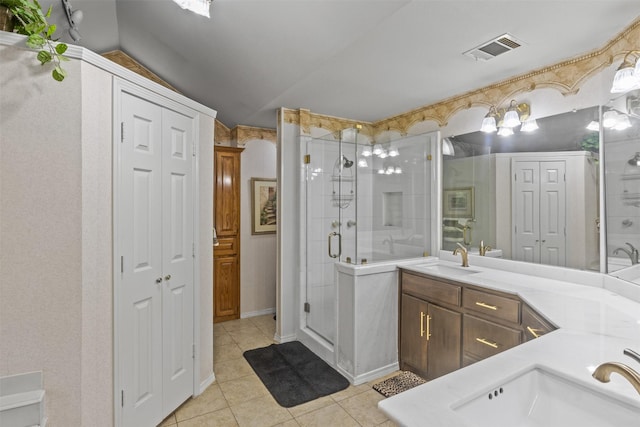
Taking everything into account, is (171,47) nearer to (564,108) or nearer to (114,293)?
(114,293)

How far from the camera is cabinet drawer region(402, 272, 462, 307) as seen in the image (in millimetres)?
2312

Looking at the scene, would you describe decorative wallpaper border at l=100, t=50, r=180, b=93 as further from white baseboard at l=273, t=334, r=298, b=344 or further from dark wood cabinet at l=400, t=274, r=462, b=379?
dark wood cabinet at l=400, t=274, r=462, b=379

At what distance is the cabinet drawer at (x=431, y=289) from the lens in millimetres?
2312

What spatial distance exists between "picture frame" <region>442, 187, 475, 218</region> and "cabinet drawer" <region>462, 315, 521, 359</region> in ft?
3.46

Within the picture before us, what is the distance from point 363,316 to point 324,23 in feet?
7.23

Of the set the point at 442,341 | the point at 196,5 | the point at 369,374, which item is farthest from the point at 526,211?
the point at 196,5

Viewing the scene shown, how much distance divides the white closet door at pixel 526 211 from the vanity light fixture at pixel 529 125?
266 mm

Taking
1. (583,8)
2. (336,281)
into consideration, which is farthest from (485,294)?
(583,8)

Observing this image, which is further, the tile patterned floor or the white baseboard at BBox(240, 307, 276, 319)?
the white baseboard at BBox(240, 307, 276, 319)

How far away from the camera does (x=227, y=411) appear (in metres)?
2.21

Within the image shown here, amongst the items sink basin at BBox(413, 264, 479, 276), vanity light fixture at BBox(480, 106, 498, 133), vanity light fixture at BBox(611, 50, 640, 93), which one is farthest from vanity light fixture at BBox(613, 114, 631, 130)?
sink basin at BBox(413, 264, 479, 276)

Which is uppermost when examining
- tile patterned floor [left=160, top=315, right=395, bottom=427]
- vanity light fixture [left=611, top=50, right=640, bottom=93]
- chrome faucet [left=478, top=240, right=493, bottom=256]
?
vanity light fixture [left=611, top=50, right=640, bottom=93]

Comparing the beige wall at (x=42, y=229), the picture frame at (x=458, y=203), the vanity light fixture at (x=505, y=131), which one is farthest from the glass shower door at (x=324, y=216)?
the beige wall at (x=42, y=229)

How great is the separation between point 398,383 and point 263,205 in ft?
8.84
